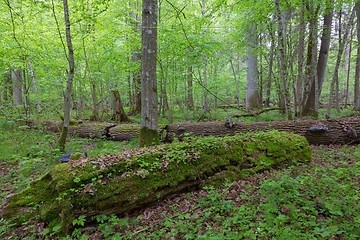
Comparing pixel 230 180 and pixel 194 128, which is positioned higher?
pixel 194 128

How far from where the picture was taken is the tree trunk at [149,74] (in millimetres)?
4500

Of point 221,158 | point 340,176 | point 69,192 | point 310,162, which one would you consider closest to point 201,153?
point 221,158

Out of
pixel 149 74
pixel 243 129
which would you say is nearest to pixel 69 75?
pixel 149 74

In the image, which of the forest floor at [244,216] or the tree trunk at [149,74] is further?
the tree trunk at [149,74]

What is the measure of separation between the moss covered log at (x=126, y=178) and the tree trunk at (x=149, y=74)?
1.14 metres

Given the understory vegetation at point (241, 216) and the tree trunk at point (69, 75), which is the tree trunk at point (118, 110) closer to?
the tree trunk at point (69, 75)

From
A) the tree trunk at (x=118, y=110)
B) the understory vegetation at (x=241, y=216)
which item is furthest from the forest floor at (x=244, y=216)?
the tree trunk at (x=118, y=110)

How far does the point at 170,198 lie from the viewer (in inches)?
129

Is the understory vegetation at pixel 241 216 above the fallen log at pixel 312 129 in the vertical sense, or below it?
below

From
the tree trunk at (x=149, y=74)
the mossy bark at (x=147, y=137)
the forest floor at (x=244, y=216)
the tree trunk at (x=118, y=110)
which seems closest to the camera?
the forest floor at (x=244, y=216)

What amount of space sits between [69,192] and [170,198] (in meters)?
1.72

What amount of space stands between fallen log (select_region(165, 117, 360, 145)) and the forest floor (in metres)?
2.40

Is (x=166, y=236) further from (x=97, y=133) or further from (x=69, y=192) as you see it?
(x=97, y=133)

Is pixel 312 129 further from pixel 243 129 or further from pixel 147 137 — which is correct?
pixel 147 137
